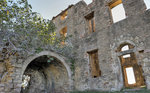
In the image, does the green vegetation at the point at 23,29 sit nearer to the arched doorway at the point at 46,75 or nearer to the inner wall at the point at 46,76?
the arched doorway at the point at 46,75

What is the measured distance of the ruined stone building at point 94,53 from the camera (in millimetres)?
5074

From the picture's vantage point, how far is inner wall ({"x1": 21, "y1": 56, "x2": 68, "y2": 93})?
25.1ft

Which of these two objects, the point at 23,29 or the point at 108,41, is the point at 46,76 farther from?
the point at 108,41

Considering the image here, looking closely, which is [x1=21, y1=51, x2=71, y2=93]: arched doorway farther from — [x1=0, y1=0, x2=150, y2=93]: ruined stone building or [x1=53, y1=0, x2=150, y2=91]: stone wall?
[x1=53, y1=0, x2=150, y2=91]: stone wall

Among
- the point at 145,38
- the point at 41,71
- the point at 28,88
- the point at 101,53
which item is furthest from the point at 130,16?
the point at 28,88

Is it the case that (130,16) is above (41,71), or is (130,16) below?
above

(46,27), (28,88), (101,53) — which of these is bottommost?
(28,88)

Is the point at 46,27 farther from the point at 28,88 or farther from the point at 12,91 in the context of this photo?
the point at 28,88

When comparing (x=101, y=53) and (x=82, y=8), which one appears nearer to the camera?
(x=101, y=53)

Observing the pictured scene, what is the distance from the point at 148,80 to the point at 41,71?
8190 millimetres

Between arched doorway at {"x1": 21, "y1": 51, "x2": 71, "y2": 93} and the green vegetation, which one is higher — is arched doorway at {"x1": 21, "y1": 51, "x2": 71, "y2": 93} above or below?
below

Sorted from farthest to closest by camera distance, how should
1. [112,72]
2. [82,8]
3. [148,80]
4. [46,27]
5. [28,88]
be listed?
[28,88], [82,8], [46,27], [112,72], [148,80]

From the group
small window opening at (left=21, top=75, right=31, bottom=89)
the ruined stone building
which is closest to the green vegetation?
the ruined stone building

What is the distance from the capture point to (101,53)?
6359 millimetres
